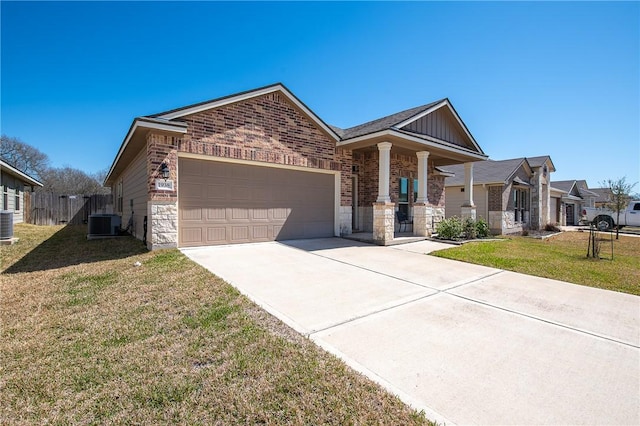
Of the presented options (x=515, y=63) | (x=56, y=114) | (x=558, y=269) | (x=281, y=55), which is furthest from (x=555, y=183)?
(x=56, y=114)

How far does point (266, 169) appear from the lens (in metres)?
9.50

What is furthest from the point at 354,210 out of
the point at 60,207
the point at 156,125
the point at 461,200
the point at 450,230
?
the point at 60,207

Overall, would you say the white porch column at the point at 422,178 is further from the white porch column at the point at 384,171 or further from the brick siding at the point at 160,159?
the brick siding at the point at 160,159

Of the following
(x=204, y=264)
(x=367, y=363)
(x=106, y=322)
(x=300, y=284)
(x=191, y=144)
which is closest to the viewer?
(x=367, y=363)

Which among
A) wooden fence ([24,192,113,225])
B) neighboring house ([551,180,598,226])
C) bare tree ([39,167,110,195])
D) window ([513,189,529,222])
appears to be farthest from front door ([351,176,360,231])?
bare tree ([39,167,110,195])

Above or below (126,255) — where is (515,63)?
above

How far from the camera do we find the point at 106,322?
143 inches

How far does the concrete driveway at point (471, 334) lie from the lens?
2.21 metres

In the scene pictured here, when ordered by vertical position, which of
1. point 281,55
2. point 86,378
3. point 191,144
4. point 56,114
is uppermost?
point 281,55

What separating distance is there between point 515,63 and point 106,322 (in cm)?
1239

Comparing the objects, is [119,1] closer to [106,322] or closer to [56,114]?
[106,322]

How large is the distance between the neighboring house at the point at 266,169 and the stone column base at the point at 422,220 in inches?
1.6

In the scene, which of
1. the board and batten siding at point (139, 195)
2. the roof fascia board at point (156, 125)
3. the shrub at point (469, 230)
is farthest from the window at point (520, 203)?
the board and batten siding at point (139, 195)

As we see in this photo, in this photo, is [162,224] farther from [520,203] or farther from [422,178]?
[520,203]
